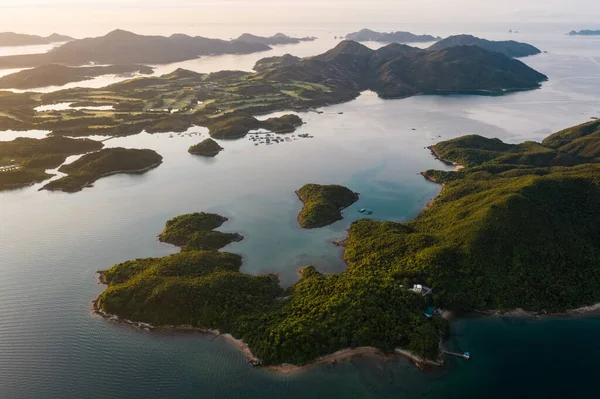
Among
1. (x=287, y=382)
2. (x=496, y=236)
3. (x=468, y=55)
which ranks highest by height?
(x=468, y=55)

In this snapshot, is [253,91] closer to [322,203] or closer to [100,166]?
[100,166]

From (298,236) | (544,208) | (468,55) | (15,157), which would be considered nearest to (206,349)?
(298,236)

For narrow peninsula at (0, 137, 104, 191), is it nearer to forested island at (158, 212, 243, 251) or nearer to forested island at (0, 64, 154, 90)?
forested island at (158, 212, 243, 251)

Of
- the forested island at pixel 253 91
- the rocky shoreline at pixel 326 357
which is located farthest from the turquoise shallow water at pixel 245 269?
the forested island at pixel 253 91

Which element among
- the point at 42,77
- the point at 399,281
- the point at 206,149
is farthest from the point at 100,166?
the point at 42,77

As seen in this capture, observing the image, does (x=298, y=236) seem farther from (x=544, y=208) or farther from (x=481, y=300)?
(x=544, y=208)

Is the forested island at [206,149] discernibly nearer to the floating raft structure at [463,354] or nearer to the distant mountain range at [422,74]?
the floating raft structure at [463,354]
